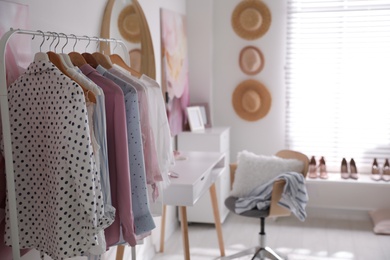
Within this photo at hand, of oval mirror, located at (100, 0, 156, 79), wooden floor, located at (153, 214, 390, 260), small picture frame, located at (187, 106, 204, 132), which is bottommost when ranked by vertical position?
wooden floor, located at (153, 214, 390, 260)

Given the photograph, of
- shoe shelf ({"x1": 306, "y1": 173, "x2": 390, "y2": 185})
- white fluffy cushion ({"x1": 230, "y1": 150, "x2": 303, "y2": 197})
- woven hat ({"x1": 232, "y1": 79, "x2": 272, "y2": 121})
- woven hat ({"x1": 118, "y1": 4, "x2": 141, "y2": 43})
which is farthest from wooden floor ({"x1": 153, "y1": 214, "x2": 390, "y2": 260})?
woven hat ({"x1": 118, "y1": 4, "x2": 141, "y2": 43})

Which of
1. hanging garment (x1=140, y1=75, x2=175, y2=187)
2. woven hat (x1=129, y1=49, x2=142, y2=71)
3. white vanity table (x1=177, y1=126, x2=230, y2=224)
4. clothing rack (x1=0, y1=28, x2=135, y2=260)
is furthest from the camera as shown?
white vanity table (x1=177, y1=126, x2=230, y2=224)

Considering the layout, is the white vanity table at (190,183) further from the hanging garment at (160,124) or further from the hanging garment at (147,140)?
the hanging garment at (147,140)

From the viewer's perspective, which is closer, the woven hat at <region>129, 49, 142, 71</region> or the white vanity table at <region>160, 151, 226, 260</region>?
the white vanity table at <region>160, 151, 226, 260</region>

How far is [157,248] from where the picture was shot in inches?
162

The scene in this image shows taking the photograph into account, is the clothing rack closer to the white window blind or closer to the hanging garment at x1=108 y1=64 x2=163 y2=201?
the hanging garment at x1=108 y1=64 x2=163 y2=201

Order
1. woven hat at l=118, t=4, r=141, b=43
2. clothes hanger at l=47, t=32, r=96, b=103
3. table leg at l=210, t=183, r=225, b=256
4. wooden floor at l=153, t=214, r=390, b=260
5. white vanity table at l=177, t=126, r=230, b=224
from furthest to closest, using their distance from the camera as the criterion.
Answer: white vanity table at l=177, t=126, r=230, b=224 < wooden floor at l=153, t=214, r=390, b=260 < table leg at l=210, t=183, r=225, b=256 < woven hat at l=118, t=4, r=141, b=43 < clothes hanger at l=47, t=32, r=96, b=103

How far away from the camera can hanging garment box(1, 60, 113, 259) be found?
1858mm

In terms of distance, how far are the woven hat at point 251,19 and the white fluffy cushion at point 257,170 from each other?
1566 mm

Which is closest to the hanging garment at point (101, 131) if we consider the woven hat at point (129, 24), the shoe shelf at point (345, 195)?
the woven hat at point (129, 24)

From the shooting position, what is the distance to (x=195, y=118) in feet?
15.5

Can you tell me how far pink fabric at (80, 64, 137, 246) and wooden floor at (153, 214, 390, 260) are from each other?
189 centimetres

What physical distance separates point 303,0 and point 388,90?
112cm

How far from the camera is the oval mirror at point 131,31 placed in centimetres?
306
